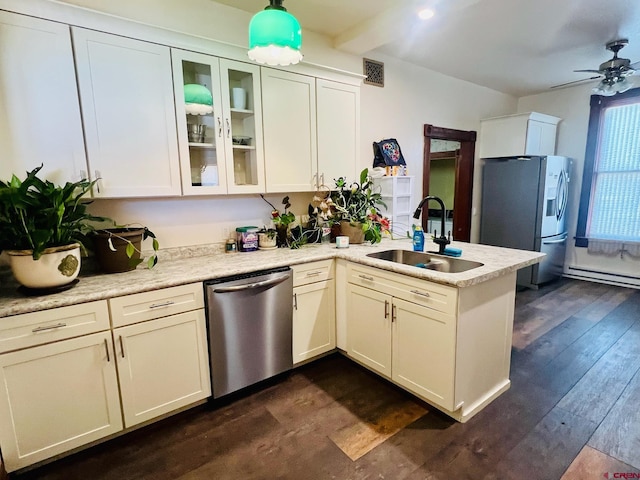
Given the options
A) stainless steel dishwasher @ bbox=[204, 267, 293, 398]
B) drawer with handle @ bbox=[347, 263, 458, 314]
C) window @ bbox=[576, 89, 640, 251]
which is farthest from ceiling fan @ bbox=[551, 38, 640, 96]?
stainless steel dishwasher @ bbox=[204, 267, 293, 398]

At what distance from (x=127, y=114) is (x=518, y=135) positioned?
4.40 meters

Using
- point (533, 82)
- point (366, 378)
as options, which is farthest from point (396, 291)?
point (533, 82)

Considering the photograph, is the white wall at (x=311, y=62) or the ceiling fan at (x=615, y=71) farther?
the ceiling fan at (x=615, y=71)

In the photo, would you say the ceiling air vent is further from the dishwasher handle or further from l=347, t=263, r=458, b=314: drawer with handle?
the dishwasher handle

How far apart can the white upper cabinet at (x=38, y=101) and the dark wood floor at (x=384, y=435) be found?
1.58m

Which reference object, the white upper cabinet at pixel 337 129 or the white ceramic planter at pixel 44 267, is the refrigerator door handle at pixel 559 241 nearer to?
the white upper cabinet at pixel 337 129

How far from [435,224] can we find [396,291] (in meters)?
4.61

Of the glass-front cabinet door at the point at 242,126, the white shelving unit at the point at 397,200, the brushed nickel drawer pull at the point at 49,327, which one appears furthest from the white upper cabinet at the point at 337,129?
the brushed nickel drawer pull at the point at 49,327

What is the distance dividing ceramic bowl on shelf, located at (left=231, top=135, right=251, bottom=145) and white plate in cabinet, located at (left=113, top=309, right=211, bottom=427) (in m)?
1.21

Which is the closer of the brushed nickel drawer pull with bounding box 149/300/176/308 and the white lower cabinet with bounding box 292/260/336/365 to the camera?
the brushed nickel drawer pull with bounding box 149/300/176/308

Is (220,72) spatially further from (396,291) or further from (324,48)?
(396,291)

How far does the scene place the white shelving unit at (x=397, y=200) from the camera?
10.7ft

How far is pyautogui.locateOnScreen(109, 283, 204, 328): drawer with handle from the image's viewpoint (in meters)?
1.74

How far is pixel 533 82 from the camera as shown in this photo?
173 inches
